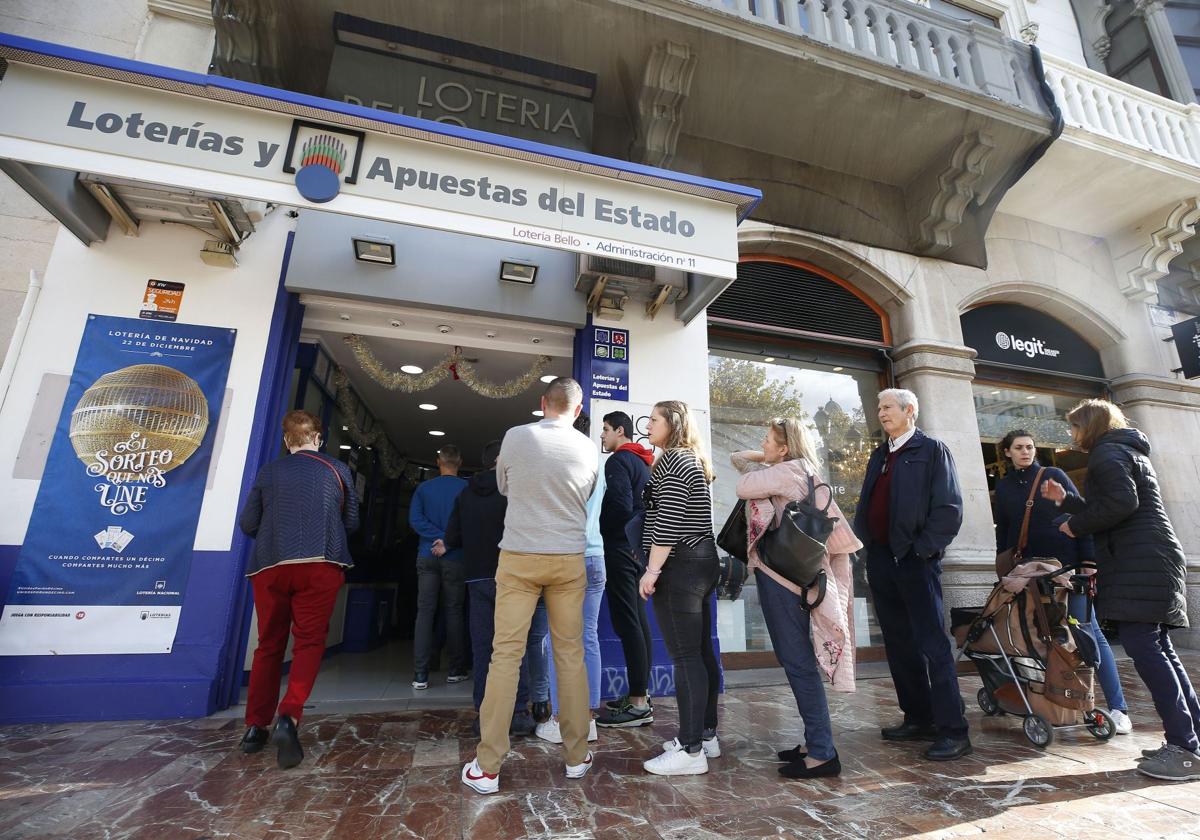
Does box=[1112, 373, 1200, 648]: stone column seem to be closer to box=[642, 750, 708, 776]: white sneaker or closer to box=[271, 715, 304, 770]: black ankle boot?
box=[642, 750, 708, 776]: white sneaker

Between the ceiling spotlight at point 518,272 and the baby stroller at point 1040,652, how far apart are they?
3900 millimetres

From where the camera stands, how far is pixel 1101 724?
3.04 meters

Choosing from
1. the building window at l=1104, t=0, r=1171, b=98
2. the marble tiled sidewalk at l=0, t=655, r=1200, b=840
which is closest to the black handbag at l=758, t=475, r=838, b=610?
the marble tiled sidewalk at l=0, t=655, r=1200, b=840

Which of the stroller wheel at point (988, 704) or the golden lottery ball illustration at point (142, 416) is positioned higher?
the golden lottery ball illustration at point (142, 416)

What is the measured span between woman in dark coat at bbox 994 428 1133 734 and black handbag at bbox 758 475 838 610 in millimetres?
1871

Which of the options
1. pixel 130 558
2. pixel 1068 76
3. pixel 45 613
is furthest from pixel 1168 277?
pixel 45 613

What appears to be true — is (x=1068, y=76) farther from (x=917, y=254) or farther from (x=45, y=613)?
(x=45, y=613)

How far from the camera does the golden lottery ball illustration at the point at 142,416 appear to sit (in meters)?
3.70

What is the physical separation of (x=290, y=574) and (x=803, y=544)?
255 centimetres

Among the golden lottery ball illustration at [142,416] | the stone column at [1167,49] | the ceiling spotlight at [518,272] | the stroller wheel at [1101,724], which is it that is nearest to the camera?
the stroller wheel at [1101,724]

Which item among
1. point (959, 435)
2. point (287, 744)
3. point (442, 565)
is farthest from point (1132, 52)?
point (287, 744)

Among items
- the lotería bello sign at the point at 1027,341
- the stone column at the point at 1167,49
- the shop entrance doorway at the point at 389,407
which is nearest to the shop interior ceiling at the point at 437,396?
the shop entrance doorway at the point at 389,407

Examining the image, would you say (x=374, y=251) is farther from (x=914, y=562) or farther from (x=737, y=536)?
(x=914, y=562)

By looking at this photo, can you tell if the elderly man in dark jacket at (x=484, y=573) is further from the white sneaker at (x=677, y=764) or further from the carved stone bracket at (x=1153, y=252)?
the carved stone bracket at (x=1153, y=252)
